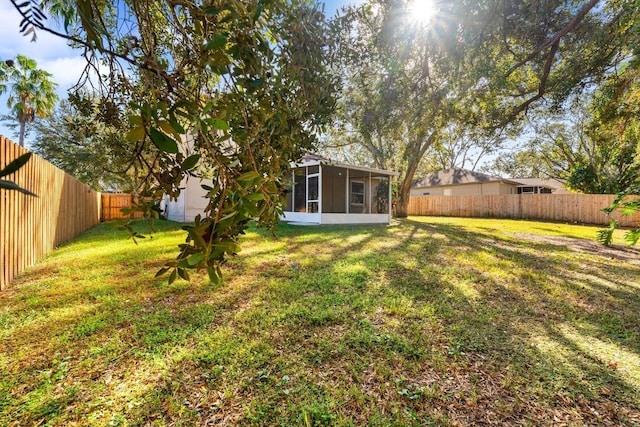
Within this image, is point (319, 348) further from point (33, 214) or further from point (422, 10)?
point (33, 214)

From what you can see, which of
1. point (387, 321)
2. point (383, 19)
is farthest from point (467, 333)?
point (383, 19)

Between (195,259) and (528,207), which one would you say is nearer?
(195,259)

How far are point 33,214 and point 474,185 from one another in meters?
26.0

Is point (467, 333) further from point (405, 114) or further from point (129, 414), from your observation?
point (405, 114)

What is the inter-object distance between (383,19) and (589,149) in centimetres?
2589

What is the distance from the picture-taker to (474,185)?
2384 centimetres

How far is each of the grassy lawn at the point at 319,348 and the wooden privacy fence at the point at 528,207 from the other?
1400cm

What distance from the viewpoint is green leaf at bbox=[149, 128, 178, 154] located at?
0.70 metres

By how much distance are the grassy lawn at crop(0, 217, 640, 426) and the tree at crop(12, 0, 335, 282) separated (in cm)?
72

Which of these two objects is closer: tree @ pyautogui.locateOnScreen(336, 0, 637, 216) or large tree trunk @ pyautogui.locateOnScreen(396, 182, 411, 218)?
tree @ pyautogui.locateOnScreen(336, 0, 637, 216)

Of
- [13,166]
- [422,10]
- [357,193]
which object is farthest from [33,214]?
[357,193]

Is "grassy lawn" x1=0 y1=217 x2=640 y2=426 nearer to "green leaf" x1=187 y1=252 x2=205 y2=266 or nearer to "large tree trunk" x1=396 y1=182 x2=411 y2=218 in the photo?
"green leaf" x1=187 y1=252 x2=205 y2=266

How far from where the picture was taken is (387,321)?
3.10 m

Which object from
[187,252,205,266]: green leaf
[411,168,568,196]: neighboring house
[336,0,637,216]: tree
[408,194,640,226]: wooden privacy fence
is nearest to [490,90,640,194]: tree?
[408,194,640,226]: wooden privacy fence
